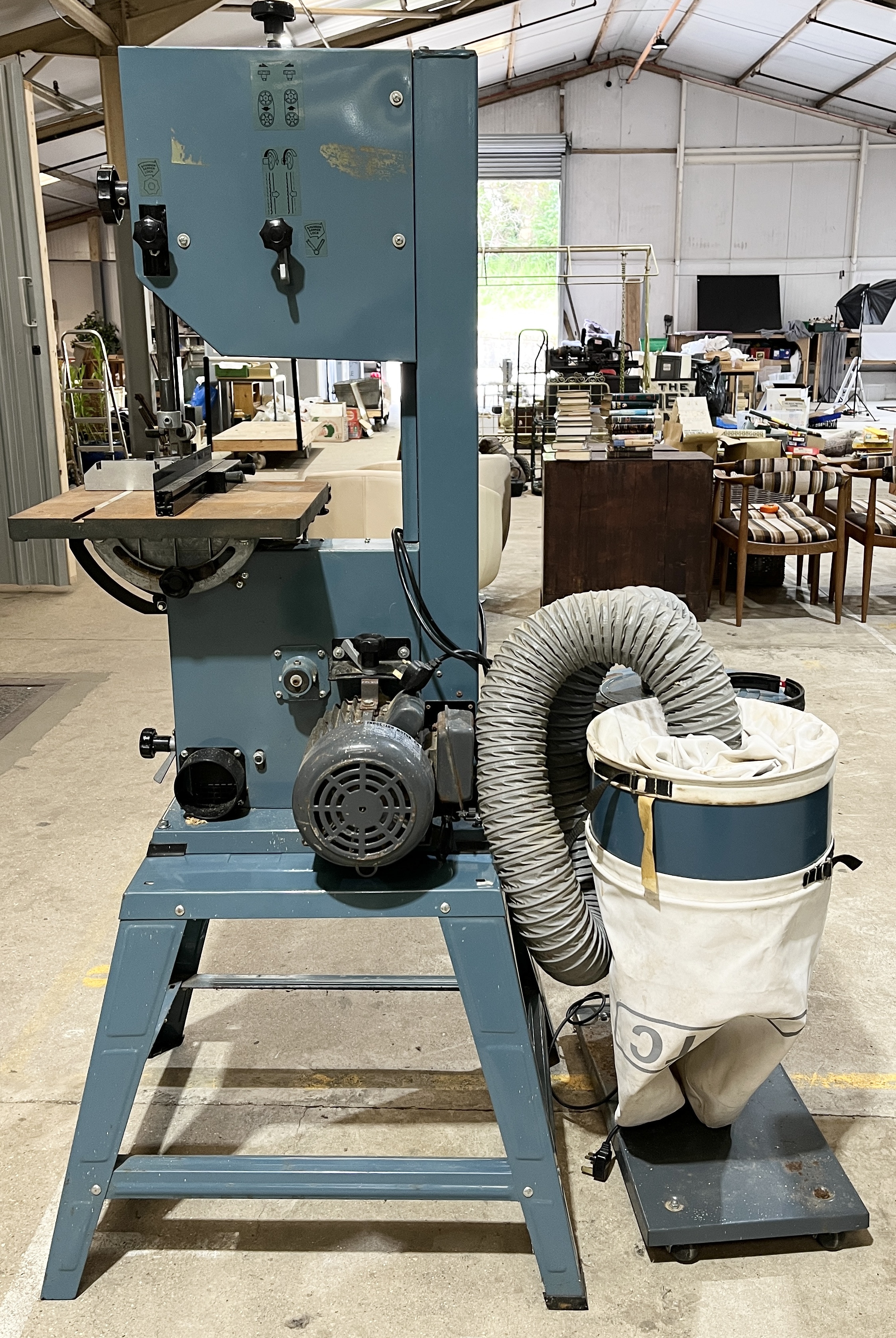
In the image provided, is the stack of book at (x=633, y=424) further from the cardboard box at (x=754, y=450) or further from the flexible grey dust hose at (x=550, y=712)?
the flexible grey dust hose at (x=550, y=712)

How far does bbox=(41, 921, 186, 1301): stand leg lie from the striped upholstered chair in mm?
3700

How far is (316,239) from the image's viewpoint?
4.82 feet

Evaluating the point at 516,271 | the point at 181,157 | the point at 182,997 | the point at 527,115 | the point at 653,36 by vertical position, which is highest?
the point at 653,36

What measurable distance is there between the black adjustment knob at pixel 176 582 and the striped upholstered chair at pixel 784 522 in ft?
11.4

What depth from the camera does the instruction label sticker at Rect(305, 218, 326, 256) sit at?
4.80ft

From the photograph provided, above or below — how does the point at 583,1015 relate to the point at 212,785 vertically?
below

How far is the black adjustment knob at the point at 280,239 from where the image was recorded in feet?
4.69

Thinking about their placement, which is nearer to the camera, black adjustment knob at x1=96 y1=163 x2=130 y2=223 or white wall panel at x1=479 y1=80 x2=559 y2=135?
black adjustment knob at x1=96 y1=163 x2=130 y2=223

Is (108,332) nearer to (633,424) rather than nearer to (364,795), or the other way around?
(633,424)

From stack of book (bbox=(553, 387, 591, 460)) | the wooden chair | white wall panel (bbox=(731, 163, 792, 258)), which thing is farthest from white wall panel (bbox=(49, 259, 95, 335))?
the wooden chair

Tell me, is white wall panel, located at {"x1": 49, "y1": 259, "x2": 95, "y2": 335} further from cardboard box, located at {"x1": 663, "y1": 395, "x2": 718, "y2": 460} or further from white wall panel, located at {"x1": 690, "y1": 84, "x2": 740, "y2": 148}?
cardboard box, located at {"x1": 663, "y1": 395, "x2": 718, "y2": 460}

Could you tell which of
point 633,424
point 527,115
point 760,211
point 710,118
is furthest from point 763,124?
point 633,424

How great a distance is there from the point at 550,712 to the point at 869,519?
3.65 metres

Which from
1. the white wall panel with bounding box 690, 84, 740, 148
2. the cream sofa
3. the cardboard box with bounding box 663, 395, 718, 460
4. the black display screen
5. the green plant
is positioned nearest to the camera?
the cream sofa
